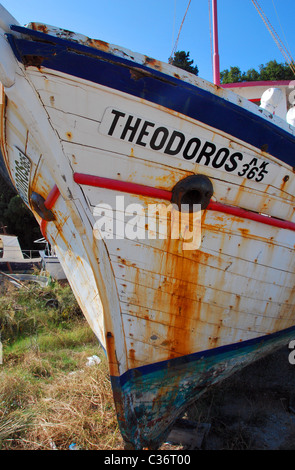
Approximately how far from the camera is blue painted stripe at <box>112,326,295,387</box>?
2.54 meters

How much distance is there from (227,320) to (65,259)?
1842 millimetres

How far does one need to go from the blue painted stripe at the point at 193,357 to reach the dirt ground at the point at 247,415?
38.0 inches

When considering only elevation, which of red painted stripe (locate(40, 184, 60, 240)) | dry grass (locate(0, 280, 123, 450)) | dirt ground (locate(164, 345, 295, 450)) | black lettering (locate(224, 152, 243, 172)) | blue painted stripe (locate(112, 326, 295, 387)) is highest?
black lettering (locate(224, 152, 243, 172))

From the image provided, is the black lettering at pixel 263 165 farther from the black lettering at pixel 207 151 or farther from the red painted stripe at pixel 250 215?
the black lettering at pixel 207 151

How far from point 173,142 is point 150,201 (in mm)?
481

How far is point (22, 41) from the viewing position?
1638 millimetres

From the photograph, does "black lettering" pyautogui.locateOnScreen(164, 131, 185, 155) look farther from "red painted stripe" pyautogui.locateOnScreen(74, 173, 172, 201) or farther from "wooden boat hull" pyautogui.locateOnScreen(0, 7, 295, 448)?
"red painted stripe" pyautogui.locateOnScreen(74, 173, 172, 201)

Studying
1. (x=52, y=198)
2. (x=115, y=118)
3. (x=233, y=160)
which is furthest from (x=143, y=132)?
(x=52, y=198)

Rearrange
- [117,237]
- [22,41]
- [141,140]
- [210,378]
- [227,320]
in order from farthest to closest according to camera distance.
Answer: [210,378] → [227,320] → [117,237] → [141,140] → [22,41]

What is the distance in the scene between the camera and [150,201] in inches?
89.7

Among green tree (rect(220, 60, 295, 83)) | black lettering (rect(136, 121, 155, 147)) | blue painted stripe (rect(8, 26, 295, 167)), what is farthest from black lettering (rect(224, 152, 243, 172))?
green tree (rect(220, 60, 295, 83))

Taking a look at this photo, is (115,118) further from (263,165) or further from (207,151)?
(263,165)
